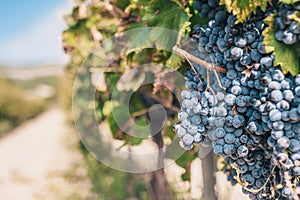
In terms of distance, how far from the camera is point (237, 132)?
0.92 meters

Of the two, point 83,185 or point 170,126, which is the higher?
point 170,126

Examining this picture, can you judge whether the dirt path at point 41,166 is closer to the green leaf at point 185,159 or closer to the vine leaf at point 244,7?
the green leaf at point 185,159

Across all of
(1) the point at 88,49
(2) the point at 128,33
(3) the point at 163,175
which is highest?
(2) the point at 128,33

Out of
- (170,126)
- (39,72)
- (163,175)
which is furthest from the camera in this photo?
(39,72)

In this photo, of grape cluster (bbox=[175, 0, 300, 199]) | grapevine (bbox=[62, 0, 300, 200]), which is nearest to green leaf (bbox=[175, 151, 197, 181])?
grapevine (bbox=[62, 0, 300, 200])

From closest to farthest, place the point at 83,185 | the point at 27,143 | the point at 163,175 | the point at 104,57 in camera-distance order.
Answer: the point at 104,57, the point at 163,175, the point at 83,185, the point at 27,143

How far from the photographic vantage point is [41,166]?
8039 mm

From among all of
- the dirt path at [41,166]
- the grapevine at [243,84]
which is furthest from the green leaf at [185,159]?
the dirt path at [41,166]

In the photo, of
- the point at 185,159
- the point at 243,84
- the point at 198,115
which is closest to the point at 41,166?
the point at 185,159

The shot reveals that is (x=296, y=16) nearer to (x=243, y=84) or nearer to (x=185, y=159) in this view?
(x=243, y=84)

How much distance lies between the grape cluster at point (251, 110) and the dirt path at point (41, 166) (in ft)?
12.5

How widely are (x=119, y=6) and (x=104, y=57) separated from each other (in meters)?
0.26

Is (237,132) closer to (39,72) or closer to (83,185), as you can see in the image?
(83,185)

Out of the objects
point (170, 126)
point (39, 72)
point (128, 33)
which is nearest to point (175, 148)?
point (170, 126)
